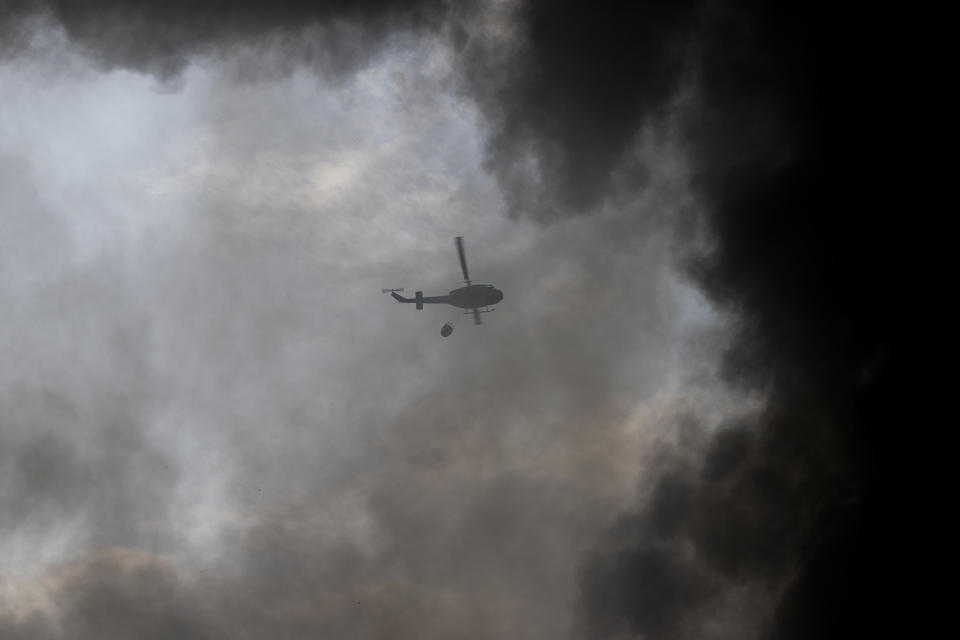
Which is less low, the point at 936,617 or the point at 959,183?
the point at 959,183

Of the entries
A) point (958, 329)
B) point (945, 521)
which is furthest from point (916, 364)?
point (945, 521)

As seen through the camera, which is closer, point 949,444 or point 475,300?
point 949,444

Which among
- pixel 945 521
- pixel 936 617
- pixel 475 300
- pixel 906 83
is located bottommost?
pixel 936 617

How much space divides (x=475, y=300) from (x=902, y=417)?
3756 centimetres

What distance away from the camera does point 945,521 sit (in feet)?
305

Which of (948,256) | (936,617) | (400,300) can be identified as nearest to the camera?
(936,617)

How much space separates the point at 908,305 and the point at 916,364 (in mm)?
5306

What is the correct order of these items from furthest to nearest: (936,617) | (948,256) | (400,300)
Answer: (400,300)
(948,256)
(936,617)

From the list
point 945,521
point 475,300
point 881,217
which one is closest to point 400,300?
point 475,300

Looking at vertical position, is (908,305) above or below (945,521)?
above

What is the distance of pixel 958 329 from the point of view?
95.9 meters

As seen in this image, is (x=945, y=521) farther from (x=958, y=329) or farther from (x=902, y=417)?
(x=958, y=329)

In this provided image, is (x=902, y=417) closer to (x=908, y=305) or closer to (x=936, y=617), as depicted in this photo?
(x=908, y=305)

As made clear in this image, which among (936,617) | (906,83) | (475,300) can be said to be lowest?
(936,617)
